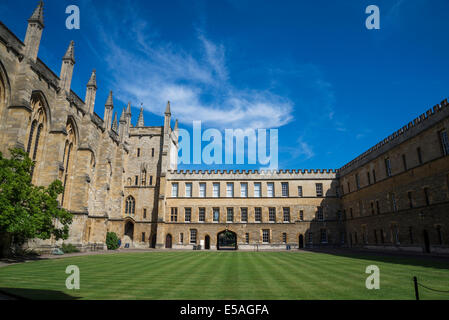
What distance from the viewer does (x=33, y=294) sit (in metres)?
8.14

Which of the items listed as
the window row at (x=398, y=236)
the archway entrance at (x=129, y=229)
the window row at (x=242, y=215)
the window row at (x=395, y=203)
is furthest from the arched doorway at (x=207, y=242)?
the window row at (x=395, y=203)

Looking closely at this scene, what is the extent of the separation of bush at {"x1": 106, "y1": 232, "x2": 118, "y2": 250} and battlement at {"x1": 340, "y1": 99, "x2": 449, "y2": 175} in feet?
112

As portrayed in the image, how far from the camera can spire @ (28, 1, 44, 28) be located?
2309cm

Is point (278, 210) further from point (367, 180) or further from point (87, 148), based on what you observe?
point (87, 148)

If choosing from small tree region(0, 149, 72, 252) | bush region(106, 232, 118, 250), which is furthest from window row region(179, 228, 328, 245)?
small tree region(0, 149, 72, 252)

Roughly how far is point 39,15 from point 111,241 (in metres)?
26.0

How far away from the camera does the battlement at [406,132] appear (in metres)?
24.2

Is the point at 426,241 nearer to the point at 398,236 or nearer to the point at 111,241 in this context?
the point at 398,236

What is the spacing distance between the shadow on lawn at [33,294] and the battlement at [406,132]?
28.8 meters

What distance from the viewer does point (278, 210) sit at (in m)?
42.8

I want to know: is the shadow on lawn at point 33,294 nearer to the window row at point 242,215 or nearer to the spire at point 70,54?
the spire at point 70,54

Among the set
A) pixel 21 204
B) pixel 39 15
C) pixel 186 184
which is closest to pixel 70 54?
pixel 39 15

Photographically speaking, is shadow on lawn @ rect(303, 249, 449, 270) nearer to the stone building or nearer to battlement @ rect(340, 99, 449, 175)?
the stone building
